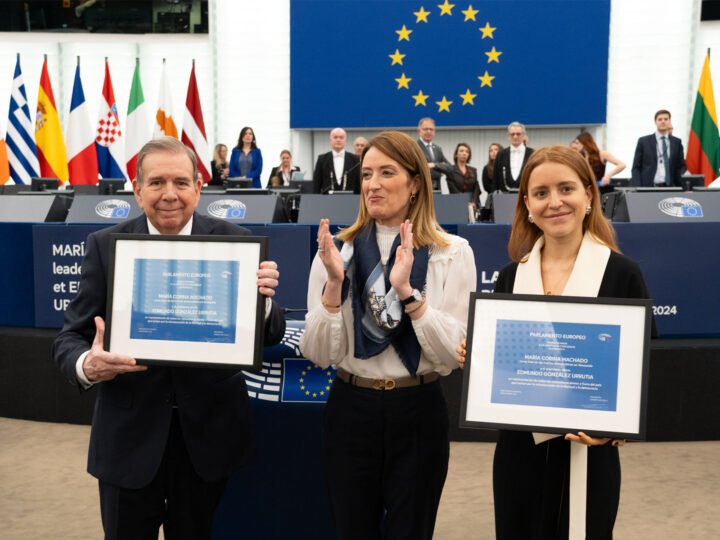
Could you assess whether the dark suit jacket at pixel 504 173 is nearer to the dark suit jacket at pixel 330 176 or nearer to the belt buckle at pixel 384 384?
the dark suit jacket at pixel 330 176

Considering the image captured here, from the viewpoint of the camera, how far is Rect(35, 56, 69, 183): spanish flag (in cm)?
1245

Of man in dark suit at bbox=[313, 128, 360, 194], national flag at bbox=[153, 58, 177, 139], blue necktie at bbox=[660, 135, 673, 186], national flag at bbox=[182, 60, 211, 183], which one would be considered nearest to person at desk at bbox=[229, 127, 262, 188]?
national flag at bbox=[182, 60, 211, 183]

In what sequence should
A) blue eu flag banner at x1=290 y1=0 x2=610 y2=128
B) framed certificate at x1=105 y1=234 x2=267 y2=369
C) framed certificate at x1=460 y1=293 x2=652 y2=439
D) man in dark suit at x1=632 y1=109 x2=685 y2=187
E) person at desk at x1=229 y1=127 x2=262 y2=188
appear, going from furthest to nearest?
1. blue eu flag banner at x1=290 y1=0 x2=610 y2=128
2. person at desk at x1=229 y1=127 x2=262 y2=188
3. man in dark suit at x1=632 y1=109 x2=685 y2=187
4. framed certificate at x1=105 y1=234 x2=267 y2=369
5. framed certificate at x1=460 y1=293 x2=652 y2=439

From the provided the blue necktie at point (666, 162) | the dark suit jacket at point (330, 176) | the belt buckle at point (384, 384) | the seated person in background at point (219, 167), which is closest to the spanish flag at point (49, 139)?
the seated person in background at point (219, 167)

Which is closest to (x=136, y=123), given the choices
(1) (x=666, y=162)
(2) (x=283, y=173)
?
(2) (x=283, y=173)

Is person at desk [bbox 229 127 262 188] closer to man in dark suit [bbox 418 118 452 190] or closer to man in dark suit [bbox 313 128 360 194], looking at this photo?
man in dark suit [bbox 313 128 360 194]

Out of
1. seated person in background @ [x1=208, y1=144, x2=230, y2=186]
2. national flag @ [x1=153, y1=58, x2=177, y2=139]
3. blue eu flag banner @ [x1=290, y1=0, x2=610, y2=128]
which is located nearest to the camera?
seated person in background @ [x1=208, y1=144, x2=230, y2=186]

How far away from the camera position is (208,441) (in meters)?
2.17

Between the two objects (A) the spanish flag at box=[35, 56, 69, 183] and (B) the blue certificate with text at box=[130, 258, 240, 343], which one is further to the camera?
(A) the spanish flag at box=[35, 56, 69, 183]

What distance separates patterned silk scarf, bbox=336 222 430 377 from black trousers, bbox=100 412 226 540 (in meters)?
0.53

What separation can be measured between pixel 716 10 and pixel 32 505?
48.8ft

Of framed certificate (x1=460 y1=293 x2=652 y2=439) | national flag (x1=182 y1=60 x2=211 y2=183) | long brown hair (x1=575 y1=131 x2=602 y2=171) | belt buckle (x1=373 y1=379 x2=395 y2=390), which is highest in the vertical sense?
national flag (x1=182 y1=60 x2=211 y2=183)

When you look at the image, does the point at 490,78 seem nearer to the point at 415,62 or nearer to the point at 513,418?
the point at 415,62

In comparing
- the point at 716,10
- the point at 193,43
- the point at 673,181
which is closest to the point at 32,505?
the point at 673,181
